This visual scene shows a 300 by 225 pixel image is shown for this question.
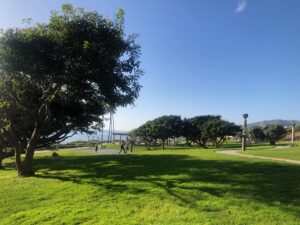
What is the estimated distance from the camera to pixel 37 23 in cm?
1542

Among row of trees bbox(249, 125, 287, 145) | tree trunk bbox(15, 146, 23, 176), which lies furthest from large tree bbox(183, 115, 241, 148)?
tree trunk bbox(15, 146, 23, 176)

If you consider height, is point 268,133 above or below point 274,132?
below

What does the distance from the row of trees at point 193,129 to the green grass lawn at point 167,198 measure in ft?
127

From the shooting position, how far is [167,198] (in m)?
9.00

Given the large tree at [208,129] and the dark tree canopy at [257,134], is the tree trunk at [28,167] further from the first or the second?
the dark tree canopy at [257,134]

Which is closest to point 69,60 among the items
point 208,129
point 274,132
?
point 208,129

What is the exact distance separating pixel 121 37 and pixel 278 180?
9901mm

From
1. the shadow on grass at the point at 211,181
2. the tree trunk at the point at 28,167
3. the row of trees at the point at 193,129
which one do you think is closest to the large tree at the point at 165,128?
the row of trees at the point at 193,129

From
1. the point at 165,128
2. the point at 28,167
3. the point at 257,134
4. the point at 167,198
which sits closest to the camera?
the point at 167,198

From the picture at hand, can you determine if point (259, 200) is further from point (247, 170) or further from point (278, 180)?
point (247, 170)

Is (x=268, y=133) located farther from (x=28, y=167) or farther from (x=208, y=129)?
(x=28, y=167)

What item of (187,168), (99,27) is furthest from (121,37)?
(187,168)

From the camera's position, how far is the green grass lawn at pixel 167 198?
24.3 ft

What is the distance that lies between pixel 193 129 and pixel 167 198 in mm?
49396
